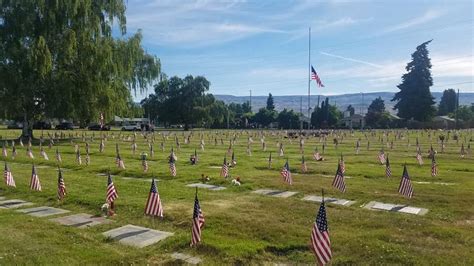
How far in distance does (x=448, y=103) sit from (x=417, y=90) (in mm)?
40434

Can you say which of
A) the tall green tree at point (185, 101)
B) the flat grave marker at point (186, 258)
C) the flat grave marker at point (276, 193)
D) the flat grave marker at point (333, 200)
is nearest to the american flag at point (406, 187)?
the flat grave marker at point (333, 200)

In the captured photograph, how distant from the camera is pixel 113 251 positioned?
25.5 feet

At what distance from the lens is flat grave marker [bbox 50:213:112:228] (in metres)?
9.62

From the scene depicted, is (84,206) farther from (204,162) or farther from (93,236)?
(204,162)

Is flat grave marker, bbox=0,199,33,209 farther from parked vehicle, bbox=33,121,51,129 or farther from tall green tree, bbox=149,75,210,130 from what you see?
tall green tree, bbox=149,75,210,130

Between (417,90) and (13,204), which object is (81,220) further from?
(417,90)

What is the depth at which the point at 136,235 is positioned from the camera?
877cm

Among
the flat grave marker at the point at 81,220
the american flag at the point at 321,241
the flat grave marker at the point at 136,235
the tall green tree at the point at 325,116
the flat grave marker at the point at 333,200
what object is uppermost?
the tall green tree at the point at 325,116

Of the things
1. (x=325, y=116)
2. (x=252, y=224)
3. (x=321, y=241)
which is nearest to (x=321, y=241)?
(x=321, y=241)

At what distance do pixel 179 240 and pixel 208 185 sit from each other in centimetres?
607

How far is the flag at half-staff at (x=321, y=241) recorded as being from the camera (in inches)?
269

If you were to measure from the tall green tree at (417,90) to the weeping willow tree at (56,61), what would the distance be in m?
70.1

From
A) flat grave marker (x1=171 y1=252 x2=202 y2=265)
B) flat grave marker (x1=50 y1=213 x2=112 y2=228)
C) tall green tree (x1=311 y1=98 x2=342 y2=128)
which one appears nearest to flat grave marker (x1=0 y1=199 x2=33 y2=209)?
flat grave marker (x1=50 y1=213 x2=112 y2=228)

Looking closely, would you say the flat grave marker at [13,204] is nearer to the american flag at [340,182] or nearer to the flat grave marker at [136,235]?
the flat grave marker at [136,235]
